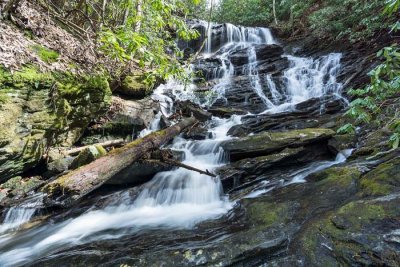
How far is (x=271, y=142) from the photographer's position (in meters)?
6.57

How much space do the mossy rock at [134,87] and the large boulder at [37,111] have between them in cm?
233

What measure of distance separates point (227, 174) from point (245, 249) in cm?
302

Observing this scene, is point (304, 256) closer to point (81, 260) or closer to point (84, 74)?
point (81, 260)

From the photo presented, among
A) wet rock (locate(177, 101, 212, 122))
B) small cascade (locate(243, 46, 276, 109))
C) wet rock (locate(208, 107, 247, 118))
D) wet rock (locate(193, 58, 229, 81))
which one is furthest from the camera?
wet rock (locate(193, 58, 229, 81))

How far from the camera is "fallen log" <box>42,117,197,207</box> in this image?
4.39m

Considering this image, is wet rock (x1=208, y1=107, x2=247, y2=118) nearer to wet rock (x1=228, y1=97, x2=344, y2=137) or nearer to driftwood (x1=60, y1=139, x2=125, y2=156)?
wet rock (x1=228, y1=97, x2=344, y2=137)

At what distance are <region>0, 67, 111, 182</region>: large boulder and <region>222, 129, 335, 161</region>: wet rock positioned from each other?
351cm

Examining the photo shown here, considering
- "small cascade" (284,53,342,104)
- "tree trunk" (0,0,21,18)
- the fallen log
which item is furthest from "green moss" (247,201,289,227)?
"small cascade" (284,53,342,104)

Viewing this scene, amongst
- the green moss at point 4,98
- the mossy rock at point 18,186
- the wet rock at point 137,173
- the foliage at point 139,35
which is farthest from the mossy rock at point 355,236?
the mossy rock at point 18,186

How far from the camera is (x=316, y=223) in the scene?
3170mm

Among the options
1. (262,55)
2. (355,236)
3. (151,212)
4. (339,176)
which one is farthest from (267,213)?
(262,55)

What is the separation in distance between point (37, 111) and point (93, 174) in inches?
78.8

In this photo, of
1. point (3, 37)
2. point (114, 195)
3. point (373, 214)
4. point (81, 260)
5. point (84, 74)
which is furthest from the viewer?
point (84, 74)

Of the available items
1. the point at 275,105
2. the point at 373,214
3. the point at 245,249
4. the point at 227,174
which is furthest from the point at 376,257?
the point at 275,105
